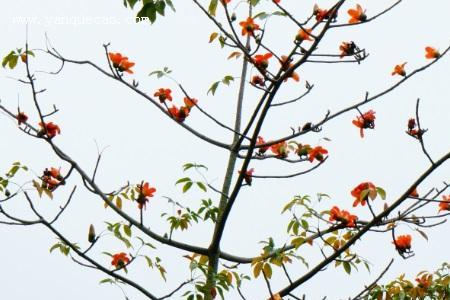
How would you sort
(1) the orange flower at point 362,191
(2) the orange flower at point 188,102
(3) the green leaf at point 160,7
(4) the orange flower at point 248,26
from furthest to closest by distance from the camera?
(2) the orange flower at point 188,102
(4) the orange flower at point 248,26
(1) the orange flower at point 362,191
(3) the green leaf at point 160,7

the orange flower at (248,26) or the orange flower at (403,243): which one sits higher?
the orange flower at (248,26)

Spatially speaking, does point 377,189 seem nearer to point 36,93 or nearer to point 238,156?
point 238,156

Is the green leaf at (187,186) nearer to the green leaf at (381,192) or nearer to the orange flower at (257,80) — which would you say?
the orange flower at (257,80)

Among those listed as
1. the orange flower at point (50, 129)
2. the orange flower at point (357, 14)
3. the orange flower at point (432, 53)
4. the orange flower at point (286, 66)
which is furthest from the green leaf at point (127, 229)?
the orange flower at point (432, 53)

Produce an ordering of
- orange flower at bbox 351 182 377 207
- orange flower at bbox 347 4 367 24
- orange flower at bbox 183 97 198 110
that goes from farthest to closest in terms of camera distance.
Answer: orange flower at bbox 183 97 198 110
orange flower at bbox 347 4 367 24
orange flower at bbox 351 182 377 207

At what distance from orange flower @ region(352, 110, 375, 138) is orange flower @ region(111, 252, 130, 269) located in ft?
4.35

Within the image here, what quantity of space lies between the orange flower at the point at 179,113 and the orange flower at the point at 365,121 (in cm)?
87

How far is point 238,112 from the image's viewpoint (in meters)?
3.57

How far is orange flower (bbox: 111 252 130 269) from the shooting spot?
320cm

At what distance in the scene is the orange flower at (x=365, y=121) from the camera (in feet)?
10.0

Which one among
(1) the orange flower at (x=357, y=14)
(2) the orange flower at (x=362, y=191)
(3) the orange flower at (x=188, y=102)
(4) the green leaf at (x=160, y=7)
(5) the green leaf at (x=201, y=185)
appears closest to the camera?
(4) the green leaf at (x=160, y=7)

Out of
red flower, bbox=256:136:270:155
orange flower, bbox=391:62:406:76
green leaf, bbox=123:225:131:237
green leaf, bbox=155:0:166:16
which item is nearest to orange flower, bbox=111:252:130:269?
green leaf, bbox=123:225:131:237

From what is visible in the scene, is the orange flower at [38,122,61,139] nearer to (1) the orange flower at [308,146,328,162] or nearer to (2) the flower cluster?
(2) the flower cluster

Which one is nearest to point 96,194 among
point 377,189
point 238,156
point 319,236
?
point 238,156
